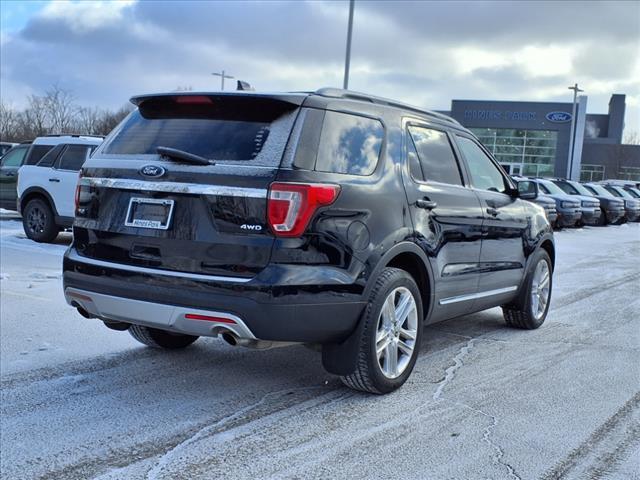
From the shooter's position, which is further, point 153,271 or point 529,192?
point 529,192

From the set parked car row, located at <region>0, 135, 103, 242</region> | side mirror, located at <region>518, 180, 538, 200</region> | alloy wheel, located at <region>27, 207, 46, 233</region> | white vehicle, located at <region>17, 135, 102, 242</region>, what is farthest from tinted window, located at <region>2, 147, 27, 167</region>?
side mirror, located at <region>518, 180, 538, 200</region>

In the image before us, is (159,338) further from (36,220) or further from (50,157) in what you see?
(50,157)

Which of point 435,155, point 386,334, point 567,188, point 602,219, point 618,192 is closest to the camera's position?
point 386,334

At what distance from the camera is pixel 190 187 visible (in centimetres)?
378

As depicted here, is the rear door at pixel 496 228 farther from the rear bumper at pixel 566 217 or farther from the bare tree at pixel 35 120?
the bare tree at pixel 35 120

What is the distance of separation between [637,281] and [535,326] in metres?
4.46

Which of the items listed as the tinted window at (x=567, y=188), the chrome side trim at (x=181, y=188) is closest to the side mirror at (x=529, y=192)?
the chrome side trim at (x=181, y=188)

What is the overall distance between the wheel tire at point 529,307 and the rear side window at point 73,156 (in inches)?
328

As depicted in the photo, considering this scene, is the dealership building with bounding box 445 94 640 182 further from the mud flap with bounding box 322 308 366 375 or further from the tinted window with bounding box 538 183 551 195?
the mud flap with bounding box 322 308 366 375

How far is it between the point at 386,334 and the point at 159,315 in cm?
140

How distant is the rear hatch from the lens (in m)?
3.67

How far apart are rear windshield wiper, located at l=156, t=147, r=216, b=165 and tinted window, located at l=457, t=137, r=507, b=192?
95.6 inches

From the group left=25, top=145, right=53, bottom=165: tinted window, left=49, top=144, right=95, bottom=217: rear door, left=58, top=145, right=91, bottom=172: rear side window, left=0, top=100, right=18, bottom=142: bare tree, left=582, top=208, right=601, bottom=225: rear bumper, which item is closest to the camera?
left=49, top=144, right=95, bottom=217: rear door

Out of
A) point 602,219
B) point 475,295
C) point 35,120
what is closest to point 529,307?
point 475,295
